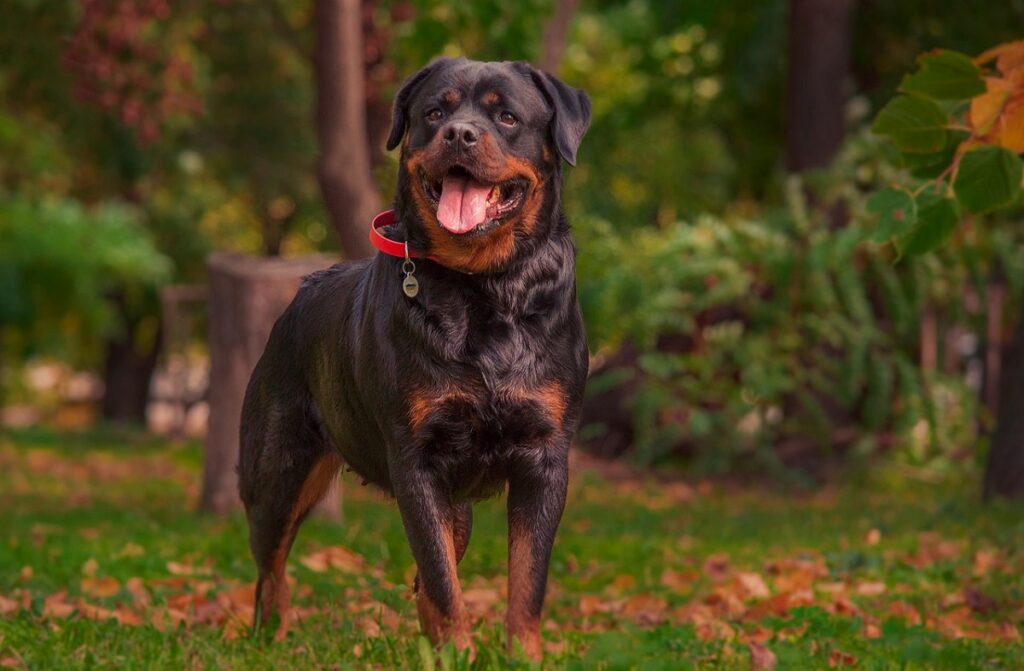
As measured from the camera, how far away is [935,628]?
607cm

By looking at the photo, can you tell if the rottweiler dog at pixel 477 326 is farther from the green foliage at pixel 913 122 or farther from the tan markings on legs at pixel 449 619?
the green foliage at pixel 913 122

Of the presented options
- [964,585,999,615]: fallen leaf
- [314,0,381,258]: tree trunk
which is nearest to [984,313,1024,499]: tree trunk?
[964,585,999,615]: fallen leaf

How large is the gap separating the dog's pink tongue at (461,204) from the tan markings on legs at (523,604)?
3.30 ft

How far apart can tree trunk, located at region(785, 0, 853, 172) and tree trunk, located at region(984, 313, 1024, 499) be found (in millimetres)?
4719

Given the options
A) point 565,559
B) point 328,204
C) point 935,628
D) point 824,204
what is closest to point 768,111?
point 824,204

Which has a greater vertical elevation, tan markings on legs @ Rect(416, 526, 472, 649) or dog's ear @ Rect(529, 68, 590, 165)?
dog's ear @ Rect(529, 68, 590, 165)

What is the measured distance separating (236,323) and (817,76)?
760 centimetres

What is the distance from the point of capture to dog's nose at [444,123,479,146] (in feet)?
14.8

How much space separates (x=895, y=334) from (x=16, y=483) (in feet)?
28.5

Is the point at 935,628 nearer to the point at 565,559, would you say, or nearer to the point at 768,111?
the point at 565,559

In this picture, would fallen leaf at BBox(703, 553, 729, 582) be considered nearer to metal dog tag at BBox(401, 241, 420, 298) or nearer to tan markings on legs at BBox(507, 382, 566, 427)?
tan markings on legs at BBox(507, 382, 566, 427)

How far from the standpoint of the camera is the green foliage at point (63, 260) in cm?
1964

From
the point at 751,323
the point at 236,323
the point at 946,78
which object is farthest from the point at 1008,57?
the point at 751,323

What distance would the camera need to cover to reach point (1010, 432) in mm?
10781
